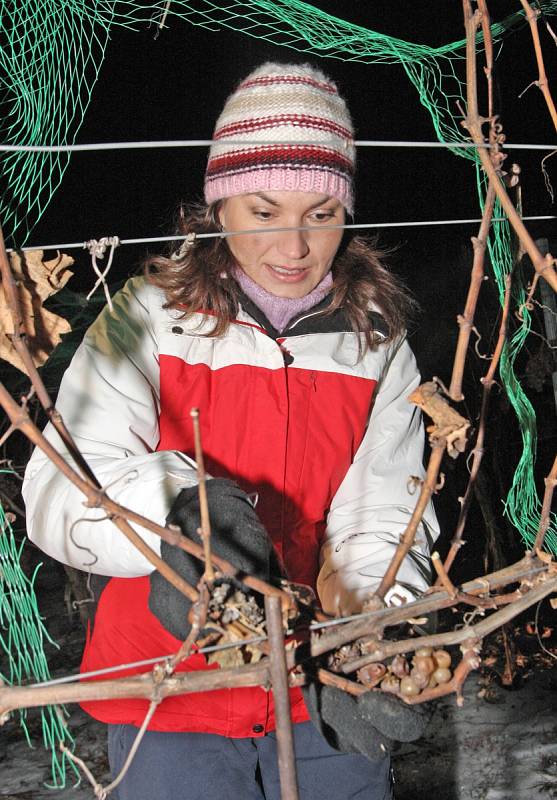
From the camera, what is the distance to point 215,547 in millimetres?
793

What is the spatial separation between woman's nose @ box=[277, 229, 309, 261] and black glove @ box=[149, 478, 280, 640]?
1.92 feet

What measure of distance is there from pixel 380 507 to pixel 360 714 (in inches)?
19.4

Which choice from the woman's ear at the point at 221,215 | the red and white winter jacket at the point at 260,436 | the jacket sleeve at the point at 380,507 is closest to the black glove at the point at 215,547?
the red and white winter jacket at the point at 260,436

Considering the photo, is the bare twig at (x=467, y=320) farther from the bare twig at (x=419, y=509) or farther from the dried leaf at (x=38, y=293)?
the dried leaf at (x=38, y=293)

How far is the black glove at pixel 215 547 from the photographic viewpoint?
0.80 meters

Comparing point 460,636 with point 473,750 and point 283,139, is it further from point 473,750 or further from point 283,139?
point 473,750

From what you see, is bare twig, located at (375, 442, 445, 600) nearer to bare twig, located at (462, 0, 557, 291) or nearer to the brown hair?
bare twig, located at (462, 0, 557, 291)

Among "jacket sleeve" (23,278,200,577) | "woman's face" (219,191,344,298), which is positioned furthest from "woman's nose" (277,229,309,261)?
"jacket sleeve" (23,278,200,577)

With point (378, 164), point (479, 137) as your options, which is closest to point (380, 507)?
point (479, 137)

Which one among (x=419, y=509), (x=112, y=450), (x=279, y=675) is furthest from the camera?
(x=112, y=450)

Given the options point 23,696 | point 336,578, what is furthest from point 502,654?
point 23,696

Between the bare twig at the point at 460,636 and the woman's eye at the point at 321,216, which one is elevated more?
the woman's eye at the point at 321,216

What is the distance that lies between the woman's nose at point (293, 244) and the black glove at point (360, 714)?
71 cm

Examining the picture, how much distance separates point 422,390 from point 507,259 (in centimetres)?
109
